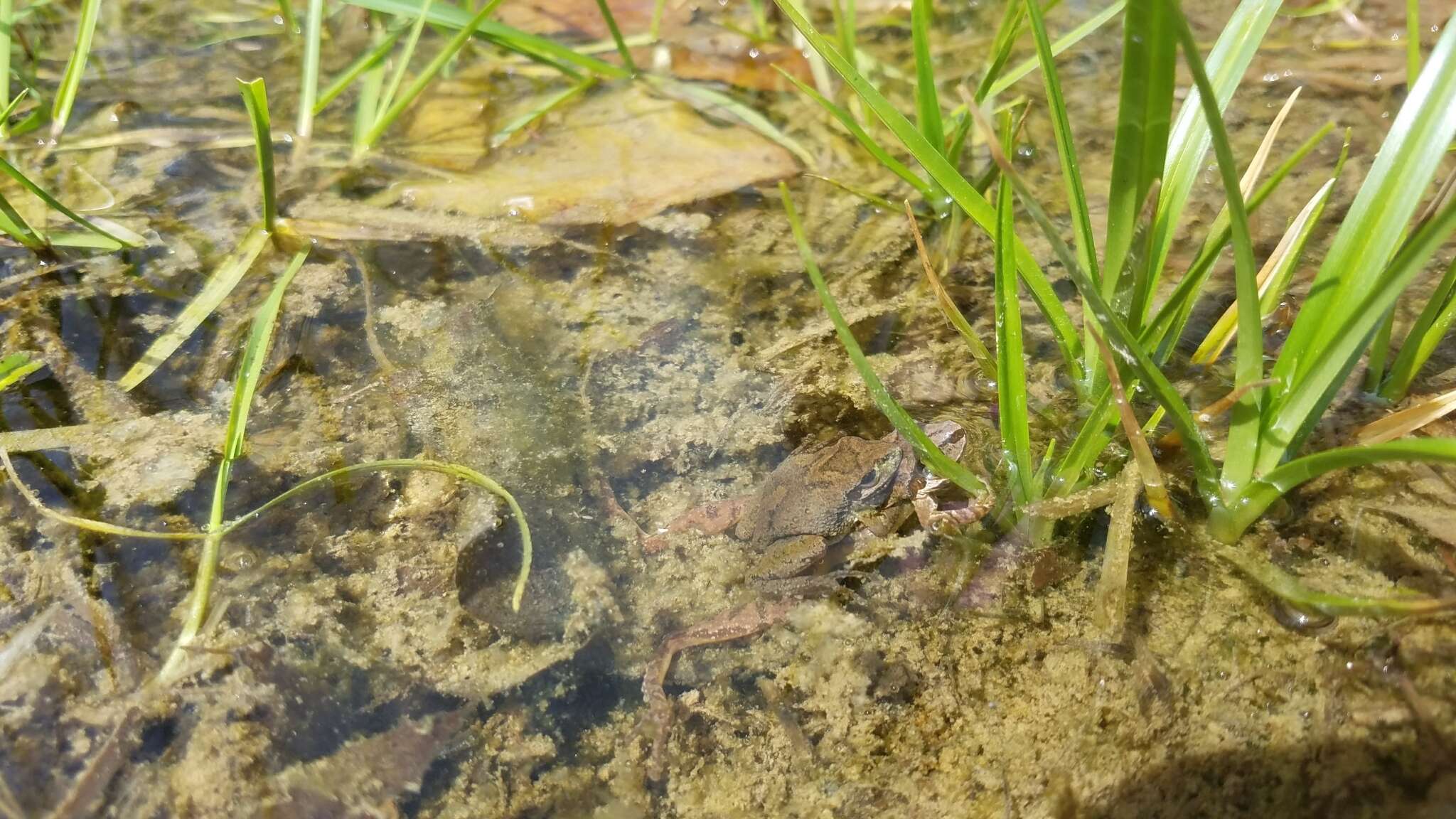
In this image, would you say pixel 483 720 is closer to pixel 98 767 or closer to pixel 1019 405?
pixel 98 767

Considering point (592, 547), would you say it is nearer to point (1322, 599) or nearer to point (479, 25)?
point (1322, 599)

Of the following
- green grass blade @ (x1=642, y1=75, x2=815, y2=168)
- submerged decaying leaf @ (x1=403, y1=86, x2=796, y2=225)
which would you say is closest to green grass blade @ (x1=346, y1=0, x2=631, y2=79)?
submerged decaying leaf @ (x1=403, y1=86, x2=796, y2=225)

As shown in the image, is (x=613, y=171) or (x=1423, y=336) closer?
(x=1423, y=336)

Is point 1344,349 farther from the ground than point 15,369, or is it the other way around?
point 1344,349

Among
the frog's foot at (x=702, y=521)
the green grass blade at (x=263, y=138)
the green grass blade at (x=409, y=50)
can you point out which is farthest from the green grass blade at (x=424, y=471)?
the green grass blade at (x=409, y=50)

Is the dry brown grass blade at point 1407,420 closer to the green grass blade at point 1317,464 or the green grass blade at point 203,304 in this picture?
the green grass blade at point 1317,464

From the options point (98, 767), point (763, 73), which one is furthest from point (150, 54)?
point (98, 767)

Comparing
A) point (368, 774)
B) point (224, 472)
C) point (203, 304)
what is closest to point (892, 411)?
point (368, 774)
